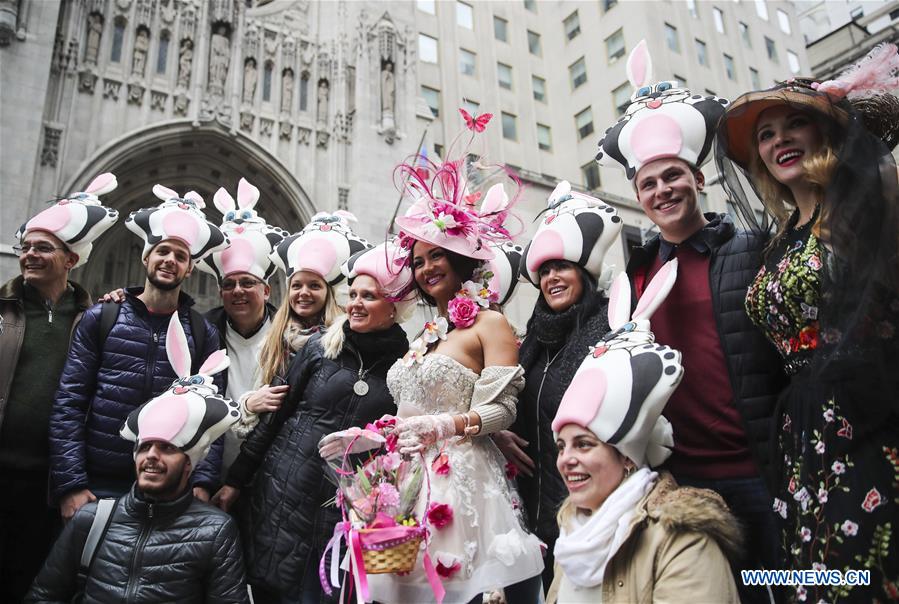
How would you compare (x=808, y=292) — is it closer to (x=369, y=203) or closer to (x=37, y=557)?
(x=37, y=557)

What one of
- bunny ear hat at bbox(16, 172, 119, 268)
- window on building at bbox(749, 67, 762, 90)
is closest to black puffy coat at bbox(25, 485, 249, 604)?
bunny ear hat at bbox(16, 172, 119, 268)

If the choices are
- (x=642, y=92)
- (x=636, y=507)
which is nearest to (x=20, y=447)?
(x=636, y=507)

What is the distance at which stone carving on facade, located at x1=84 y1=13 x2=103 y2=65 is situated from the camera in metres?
15.0

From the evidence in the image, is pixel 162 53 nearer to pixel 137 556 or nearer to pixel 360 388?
pixel 360 388

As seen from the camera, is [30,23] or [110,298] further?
[30,23]

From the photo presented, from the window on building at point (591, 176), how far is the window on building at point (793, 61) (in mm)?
13115

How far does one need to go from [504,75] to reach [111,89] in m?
16.4

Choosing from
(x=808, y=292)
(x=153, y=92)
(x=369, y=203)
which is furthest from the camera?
(x=369, y=203)

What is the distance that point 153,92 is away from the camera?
51.1ft

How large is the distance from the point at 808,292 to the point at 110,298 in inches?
168

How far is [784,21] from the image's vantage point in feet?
100

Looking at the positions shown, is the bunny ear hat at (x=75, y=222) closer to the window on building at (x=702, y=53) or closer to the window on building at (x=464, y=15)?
the window on building at (x=464, y=15)

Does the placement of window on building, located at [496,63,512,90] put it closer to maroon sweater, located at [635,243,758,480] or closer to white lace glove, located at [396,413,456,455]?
maroon sweater, located at [635,243,758,480]

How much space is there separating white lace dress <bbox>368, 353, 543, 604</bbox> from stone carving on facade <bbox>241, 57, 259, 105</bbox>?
53.2 ft
